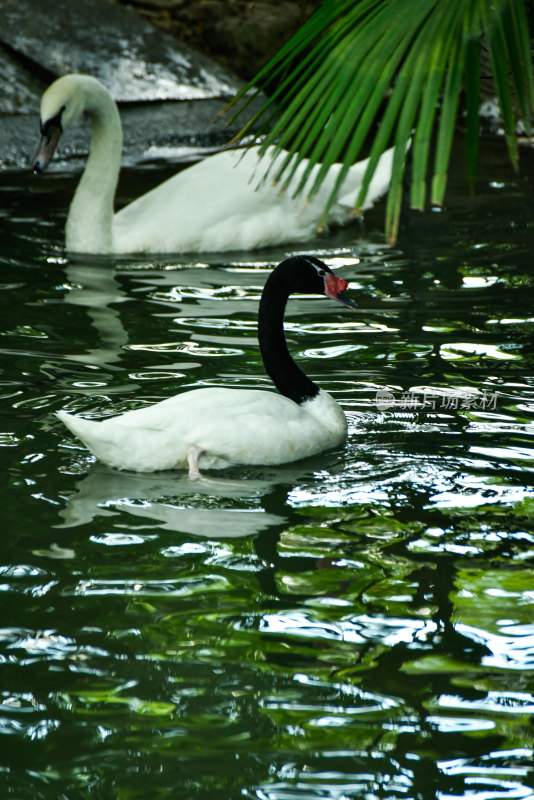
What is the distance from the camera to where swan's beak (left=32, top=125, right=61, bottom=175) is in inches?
328

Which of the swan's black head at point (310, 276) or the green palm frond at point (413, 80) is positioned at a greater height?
the green palm frond at point (413, 80)

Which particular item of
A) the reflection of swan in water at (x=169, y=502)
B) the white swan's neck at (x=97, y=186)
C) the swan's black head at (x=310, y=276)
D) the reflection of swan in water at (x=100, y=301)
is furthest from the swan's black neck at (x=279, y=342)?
the white swan's neck at (x=97, y=186)

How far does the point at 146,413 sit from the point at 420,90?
7.73 feet

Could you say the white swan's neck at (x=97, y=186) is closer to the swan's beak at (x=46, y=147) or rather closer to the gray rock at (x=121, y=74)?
the swan's beak at (x=46, y=147)

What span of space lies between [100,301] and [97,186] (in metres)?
1.35

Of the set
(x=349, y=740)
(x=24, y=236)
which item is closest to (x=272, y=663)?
(x=349, y=740)

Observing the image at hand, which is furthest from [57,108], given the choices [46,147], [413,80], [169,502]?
[413,80]

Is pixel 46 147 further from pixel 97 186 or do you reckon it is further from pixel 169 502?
pixel 169 502

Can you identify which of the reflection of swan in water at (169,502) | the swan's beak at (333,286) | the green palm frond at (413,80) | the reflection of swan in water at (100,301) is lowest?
the reflection of swan in water at (169,502)

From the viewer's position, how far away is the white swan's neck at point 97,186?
831 cm

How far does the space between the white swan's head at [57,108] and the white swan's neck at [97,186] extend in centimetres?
7

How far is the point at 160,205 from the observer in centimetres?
842

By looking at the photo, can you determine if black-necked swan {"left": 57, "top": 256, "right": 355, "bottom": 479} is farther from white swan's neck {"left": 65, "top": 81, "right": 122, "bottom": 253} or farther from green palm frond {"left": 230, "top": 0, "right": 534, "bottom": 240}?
white swan's neck {"left": 65, "top": 81, "right": 122, "bottom": 253}

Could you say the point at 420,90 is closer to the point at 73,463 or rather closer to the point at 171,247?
the point at 73,463
